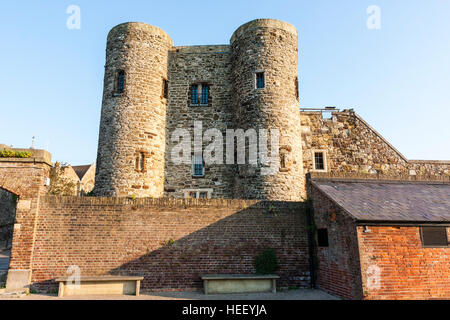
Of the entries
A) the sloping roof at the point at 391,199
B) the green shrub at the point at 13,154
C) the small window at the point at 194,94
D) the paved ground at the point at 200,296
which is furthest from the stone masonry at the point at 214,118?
the paved ground at the point at 200,296

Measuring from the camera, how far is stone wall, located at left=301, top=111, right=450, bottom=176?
19469mm

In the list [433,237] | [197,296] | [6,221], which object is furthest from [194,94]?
[6,221]

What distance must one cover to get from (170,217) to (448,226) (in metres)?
8.23

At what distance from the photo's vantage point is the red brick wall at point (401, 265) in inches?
A: 332

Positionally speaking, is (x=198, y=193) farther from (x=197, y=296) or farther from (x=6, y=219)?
(x=6, y=219)

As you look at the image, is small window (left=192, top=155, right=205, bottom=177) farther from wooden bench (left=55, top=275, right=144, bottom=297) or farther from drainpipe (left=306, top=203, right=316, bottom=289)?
wooden bench (left=55, top=275, right=144, bottom=297)

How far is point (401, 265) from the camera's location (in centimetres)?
865

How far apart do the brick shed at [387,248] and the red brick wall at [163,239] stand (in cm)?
198

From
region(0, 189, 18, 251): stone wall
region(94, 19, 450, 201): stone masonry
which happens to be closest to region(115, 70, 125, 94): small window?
region(94, 19, 450, 201): stone masonry

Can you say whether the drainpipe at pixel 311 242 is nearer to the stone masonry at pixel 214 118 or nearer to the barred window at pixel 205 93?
the stone masonry at pixel 214 118

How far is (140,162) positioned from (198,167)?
3.23 meters

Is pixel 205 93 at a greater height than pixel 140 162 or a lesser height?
greater
